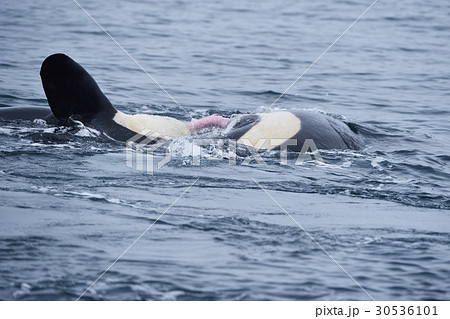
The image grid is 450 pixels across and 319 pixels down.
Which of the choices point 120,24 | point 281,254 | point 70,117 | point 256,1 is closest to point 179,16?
point 120,24

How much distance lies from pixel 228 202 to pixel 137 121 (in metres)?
3.23

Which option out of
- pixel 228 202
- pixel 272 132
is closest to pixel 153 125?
pixel 272 132

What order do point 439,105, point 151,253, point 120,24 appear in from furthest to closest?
1. point 120,24
2. point 439,105
3. point 151,253

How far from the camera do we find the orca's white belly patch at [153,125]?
1178 centimetres

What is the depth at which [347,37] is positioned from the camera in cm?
2611

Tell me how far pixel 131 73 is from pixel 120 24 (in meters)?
7.06

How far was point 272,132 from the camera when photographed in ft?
37.7

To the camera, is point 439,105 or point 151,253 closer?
point 151,253

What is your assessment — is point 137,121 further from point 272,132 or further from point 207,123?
point 272,132

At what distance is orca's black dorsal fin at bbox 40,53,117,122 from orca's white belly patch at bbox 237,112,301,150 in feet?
6.60

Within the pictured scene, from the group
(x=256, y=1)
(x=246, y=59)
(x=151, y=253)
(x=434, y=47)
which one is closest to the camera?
(x=151, y=253)

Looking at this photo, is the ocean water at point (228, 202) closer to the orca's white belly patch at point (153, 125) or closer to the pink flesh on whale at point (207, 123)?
the orca's white belly patch at point (153, 125)

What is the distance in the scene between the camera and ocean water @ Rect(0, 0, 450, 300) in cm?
701
